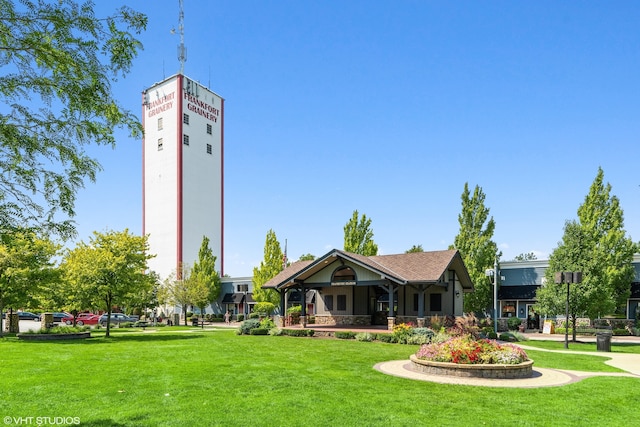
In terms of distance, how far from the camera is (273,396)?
10766mm

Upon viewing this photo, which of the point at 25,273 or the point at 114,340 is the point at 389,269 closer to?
the point at 114,340

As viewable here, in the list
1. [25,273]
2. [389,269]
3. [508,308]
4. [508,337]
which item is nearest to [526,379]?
[508,337]

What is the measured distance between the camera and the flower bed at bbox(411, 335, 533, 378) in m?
13.7

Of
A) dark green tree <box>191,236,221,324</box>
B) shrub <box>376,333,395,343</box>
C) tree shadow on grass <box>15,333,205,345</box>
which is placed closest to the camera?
tree shadow on grass <box>15,333,205,345</box>

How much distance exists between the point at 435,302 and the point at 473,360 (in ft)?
59.1

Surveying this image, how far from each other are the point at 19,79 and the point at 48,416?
6.17 meters

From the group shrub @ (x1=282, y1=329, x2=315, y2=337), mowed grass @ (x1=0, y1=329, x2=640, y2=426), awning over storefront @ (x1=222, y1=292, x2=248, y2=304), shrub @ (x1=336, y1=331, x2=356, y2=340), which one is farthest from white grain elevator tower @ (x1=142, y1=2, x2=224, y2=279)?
mowed grass @ (x1=0, y1=329, x2=640, y2=426)

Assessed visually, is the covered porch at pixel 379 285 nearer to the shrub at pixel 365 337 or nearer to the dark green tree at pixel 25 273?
the shrub at pixel 365 337

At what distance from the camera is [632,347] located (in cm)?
2528

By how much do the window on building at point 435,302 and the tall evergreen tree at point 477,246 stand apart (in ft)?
30.0

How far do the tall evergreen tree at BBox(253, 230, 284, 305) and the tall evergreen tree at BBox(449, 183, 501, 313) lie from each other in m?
17.9

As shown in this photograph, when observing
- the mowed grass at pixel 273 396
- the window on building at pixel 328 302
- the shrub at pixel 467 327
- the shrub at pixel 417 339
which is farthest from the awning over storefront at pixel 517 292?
the shrub at pixel 467 327

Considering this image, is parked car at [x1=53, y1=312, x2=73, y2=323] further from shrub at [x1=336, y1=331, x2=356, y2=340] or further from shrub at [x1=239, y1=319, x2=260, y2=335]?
shrub at [x1=336, y1=331, x2=356, y2=340]

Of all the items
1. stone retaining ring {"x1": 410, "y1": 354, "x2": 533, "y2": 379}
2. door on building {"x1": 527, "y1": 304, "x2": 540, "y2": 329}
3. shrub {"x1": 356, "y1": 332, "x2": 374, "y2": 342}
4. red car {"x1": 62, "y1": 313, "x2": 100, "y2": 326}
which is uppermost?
stone retaining ring {"x1": 410, "y1": 354, "x2": 533, "y2": 379}
